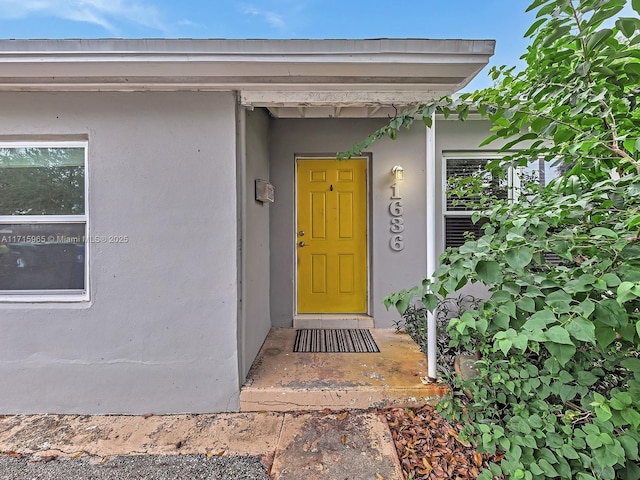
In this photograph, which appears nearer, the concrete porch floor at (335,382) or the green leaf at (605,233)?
the green leaf at (605,233)

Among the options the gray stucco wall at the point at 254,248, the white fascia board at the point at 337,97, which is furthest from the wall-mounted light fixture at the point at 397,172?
the gray stucco wall at the point at 254,248

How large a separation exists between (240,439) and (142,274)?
135cm

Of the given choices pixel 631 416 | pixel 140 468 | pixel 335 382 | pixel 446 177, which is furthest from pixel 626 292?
pixel 446 177

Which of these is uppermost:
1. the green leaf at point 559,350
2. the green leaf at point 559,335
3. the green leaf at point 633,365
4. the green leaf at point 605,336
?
the green leaf at point 559,335

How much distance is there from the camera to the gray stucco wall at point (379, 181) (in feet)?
11.5

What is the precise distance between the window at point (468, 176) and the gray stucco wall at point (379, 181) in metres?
0.31

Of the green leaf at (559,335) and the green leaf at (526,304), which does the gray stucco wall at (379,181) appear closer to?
the green leaf at (526,304)

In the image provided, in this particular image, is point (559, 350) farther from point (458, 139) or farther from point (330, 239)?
point (458, 139)

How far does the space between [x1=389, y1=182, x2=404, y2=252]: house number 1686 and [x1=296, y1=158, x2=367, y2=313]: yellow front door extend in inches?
13.2

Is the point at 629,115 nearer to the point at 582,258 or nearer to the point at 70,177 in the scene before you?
the point at 582,258

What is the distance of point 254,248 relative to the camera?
9.31ft

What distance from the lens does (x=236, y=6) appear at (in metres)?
5.80

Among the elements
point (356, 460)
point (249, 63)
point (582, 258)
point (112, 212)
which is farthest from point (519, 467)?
point (112, 212)

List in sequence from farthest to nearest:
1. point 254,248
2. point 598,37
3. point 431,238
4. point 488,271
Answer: point 254,248, point 431,238, point 598,37, point 488,271
